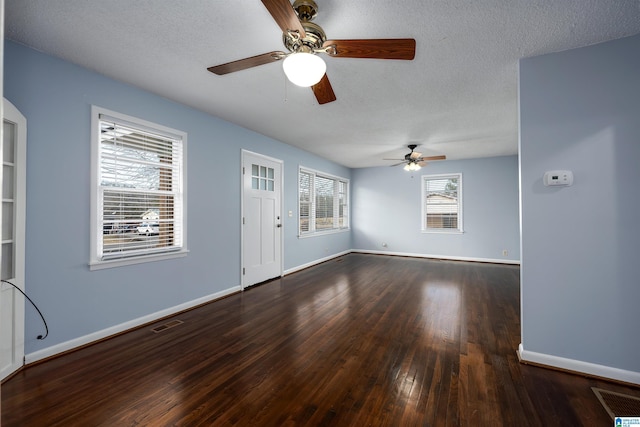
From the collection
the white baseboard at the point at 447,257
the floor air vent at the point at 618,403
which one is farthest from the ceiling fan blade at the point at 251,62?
the white baseboard at the point at 447,257

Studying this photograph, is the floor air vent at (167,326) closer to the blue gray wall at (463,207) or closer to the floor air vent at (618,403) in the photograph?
the floor air vent at (618,403)

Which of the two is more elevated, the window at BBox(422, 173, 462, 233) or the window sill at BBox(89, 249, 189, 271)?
the window at BBox(422, 173, 462, 233)

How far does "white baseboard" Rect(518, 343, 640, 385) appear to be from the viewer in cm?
217

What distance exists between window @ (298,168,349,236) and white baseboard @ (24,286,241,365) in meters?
2.78

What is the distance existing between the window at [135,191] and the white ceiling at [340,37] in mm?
506

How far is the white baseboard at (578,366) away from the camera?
7.12 feet

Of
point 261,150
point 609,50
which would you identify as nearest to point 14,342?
point 261,150

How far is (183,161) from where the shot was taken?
3570 millimetres

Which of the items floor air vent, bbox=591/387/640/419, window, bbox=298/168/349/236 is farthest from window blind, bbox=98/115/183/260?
floor air vent, bbox=591/387/640/419

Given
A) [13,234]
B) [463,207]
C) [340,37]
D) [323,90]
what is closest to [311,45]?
[340,37]

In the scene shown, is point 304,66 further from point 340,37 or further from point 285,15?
point 340,37

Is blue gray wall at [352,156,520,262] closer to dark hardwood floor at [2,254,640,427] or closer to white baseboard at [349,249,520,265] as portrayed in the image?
white baseboard at [349,249,520,265]

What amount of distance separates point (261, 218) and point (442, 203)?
4.57 meters

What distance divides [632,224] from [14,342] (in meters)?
4.73
